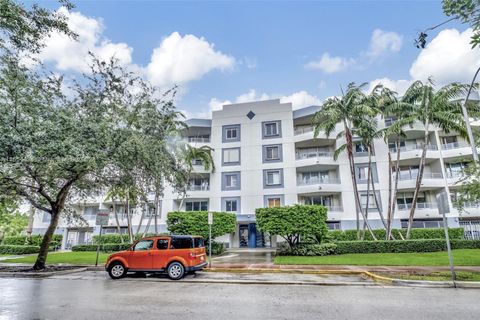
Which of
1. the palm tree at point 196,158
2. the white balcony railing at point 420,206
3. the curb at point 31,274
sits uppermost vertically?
the palm tree at point 196,158

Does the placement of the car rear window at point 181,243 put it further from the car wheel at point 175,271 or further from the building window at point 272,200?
the building window at point 272,200

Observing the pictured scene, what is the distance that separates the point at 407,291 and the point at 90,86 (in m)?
15.4

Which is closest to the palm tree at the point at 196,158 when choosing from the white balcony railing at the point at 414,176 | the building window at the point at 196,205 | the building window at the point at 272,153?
the building window at the point at 196,205

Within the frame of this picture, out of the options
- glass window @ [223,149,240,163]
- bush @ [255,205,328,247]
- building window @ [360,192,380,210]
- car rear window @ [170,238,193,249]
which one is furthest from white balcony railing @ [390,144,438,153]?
car rear window @ [170,238,193,249]

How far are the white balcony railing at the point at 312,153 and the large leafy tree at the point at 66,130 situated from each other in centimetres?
1831

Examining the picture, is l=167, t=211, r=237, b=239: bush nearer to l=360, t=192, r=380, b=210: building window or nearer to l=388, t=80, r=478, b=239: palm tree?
l=360, t=192, r=380, b=210: building window

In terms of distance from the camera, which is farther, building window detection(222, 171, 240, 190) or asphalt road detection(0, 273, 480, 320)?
building window detection(222, 171, 240, 190)

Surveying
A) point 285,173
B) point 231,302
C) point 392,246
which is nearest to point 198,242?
point 231,302

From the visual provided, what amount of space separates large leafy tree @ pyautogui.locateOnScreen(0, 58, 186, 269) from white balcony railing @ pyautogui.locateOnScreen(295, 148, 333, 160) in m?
18.3

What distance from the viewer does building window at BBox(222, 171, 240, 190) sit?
3066 centimetres

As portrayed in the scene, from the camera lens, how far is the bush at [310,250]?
1838 centimetres

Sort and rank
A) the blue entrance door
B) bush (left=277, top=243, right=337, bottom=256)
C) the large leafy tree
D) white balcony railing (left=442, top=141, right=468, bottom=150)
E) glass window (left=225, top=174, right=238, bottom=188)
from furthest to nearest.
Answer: glass window (left=225, top=174, right=238, bottom=188), the blue entrance door, white balcony railing (left=442, top=141, right=468, bottom=150), bush (left=277, top=243, right=337, bottom=256), the large leafy tree

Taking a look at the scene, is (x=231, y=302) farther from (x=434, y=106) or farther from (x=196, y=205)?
(x=196, y=205)

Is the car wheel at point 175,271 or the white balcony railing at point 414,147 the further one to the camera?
the white balcony railing at point 414,147
